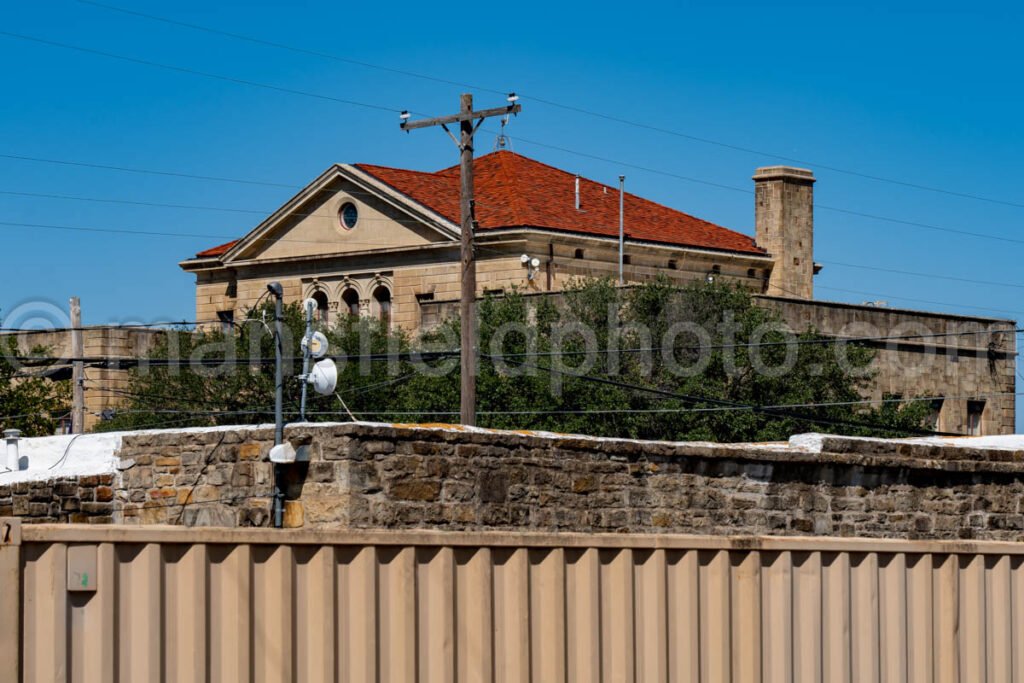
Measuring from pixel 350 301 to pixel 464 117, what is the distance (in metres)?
27.2

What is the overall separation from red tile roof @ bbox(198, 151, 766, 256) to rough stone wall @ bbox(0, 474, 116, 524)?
120ft

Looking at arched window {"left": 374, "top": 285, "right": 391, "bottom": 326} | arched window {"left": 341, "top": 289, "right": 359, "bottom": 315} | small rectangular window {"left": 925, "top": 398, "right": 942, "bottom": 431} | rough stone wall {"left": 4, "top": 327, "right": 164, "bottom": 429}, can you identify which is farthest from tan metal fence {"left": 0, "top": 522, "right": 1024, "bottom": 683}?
arched window {"left": 341, "top": 289, "right": 359, "bottom": 315}

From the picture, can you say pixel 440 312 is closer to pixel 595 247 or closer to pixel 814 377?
pixel 595 247

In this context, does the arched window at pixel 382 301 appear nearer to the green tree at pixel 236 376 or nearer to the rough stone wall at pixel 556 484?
the green tree at pixel 236 376

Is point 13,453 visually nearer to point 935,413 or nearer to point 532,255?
point 935,413

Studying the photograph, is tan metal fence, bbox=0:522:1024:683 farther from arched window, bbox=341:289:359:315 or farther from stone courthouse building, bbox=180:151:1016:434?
arched window, bbox=341:289:359:315

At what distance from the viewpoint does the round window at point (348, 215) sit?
2219 inches

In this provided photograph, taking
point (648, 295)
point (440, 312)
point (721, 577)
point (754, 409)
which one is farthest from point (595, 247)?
point (721, 577)

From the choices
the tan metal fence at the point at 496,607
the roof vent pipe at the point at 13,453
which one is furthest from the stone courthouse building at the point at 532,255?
the tan metal fence at the point at 496,607

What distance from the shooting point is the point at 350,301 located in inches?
2239

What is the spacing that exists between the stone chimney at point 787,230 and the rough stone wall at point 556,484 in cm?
4066

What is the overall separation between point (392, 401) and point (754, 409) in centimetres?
909

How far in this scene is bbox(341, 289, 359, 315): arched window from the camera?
5653cm

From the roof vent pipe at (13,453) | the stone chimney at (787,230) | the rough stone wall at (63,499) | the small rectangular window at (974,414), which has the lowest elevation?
the small rectangular window at (974,414)
